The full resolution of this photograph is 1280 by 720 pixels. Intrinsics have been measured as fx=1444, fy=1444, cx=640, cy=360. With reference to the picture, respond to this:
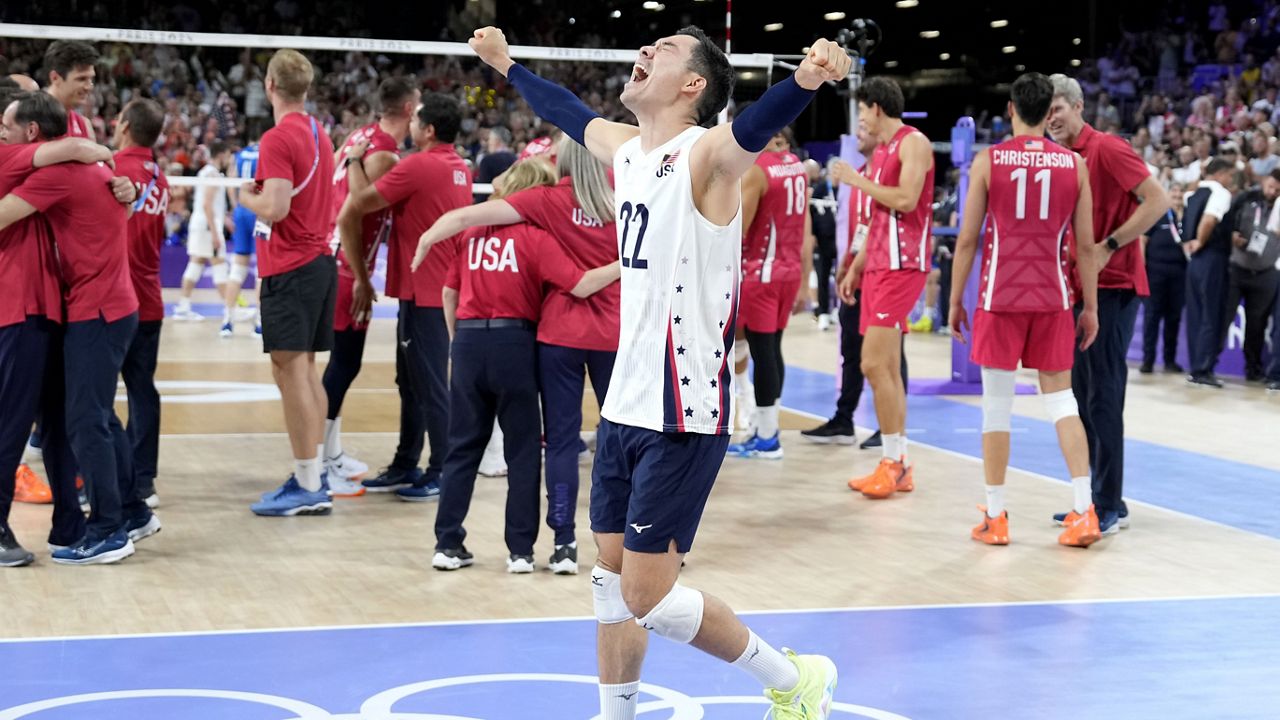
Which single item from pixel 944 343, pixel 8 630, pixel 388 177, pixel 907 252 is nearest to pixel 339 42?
pixel 388 177

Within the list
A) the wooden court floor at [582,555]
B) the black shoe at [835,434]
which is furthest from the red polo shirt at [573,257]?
the black shoe at [835,434]

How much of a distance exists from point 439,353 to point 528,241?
1.69 metres

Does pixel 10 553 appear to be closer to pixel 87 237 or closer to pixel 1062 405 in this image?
pixel 87 237

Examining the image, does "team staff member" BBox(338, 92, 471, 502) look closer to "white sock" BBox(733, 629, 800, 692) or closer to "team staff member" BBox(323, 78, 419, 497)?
"team staff member" BBox(323, 78, 419, 497)

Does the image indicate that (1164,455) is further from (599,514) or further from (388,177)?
(599,514)

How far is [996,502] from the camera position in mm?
6246

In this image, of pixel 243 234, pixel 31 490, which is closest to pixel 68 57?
pixel 31 490

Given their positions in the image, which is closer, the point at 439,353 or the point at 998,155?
the point at 998,155

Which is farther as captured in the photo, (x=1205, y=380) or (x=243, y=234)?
(x=243, y=234)

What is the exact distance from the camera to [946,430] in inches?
374

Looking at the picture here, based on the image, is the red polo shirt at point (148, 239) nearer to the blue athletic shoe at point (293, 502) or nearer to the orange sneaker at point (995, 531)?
the blue athletic shoe at point (293, 502)

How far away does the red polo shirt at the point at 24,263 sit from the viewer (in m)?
5.36

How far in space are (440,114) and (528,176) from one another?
4.57 ft

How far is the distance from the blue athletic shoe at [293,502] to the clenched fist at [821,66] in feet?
14.1
